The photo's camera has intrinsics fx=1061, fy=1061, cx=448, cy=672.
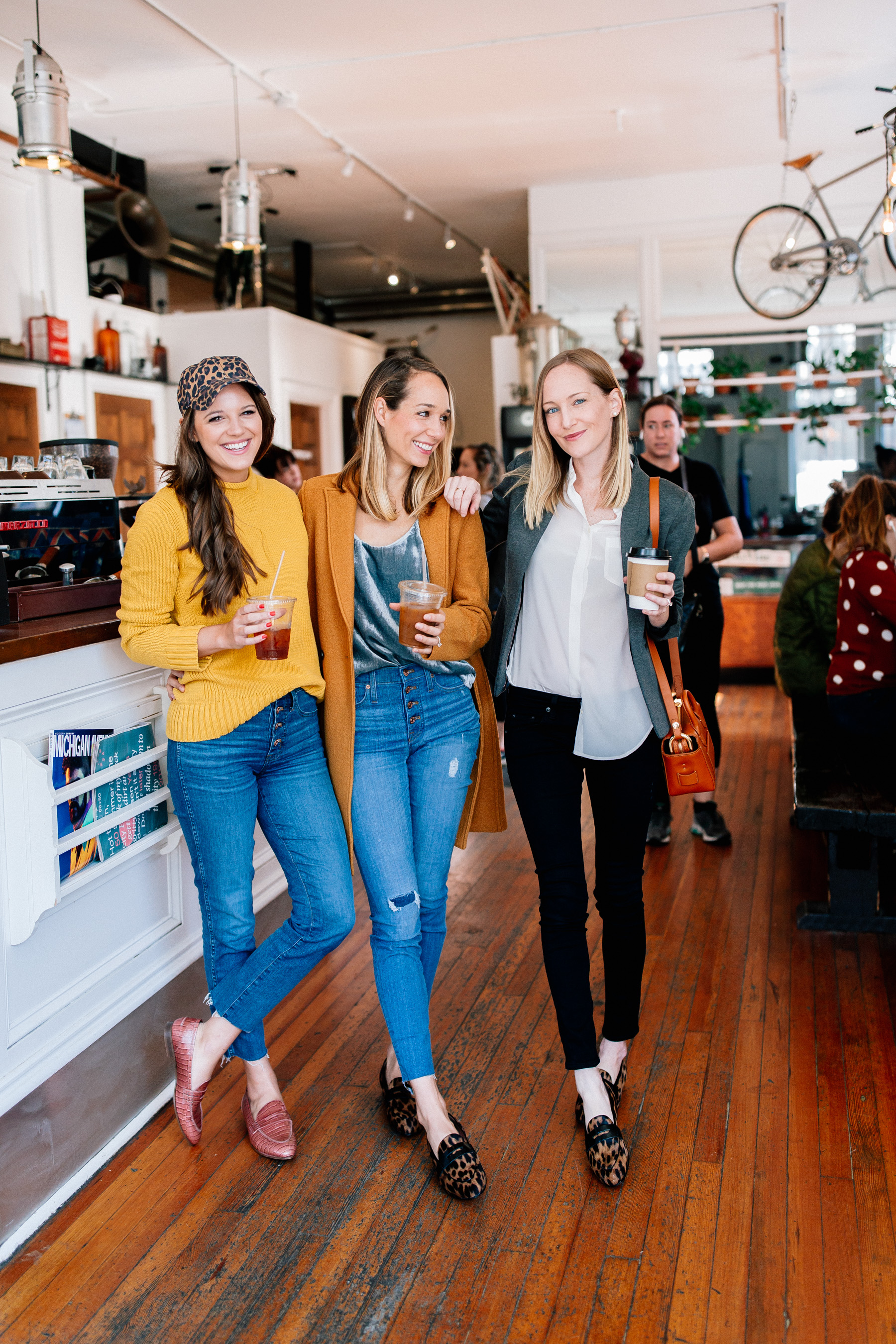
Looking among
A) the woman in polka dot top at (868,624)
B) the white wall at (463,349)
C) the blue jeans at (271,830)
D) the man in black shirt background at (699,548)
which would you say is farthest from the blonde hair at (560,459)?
the white wall at (463,349)

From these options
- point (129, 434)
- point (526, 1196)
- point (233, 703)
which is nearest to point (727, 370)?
point (129, 434)

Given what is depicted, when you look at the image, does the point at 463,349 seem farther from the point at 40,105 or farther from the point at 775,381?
the point at 40,105

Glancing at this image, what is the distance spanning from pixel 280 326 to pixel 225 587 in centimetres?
651

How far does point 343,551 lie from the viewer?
2.15 metres

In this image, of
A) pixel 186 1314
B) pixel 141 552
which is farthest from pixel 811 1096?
pixel 141 552

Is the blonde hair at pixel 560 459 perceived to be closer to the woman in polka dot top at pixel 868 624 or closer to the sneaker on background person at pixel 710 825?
the woman in polka dot top at pixel 868 624

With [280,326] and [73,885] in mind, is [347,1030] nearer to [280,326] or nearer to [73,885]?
[73,885]

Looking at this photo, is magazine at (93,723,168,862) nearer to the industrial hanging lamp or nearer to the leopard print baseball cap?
the leopard print baseball cap

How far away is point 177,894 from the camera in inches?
110

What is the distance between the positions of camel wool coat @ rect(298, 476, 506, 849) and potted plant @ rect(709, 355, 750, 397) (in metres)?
Result: 6.51

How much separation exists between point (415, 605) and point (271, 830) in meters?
0.60

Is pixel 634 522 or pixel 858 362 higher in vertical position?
pixel 858 362

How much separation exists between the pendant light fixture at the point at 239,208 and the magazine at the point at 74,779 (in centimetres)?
407

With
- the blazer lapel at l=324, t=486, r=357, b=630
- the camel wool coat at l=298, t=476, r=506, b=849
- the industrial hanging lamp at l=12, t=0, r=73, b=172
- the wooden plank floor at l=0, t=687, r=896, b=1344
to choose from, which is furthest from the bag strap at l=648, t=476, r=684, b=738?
the industrial hanging lamp at l=12, t=0, r=73, b=172
